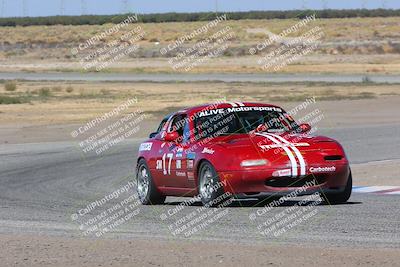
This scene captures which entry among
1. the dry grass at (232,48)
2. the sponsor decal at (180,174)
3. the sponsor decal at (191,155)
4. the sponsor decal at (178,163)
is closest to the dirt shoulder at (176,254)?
the sponsor decal at (191,155)

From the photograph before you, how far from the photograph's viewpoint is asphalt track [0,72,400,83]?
5700 centimetres

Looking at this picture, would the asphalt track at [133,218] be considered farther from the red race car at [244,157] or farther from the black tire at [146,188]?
the black tire at [146,188]

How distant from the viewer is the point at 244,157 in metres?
13.1

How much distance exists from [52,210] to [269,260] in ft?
18.8

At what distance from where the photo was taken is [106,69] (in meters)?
76.9

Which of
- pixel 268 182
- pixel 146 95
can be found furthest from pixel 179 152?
pixel 146 95

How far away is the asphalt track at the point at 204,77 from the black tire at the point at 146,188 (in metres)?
39.6

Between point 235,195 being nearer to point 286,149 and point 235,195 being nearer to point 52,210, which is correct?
point 286,149

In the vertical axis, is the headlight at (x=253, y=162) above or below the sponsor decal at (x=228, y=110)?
below

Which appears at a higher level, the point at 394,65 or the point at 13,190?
the point at 13,190

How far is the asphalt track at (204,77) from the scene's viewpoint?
5700 centimetres

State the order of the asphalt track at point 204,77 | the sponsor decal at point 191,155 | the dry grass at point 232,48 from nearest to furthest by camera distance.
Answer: the sponsor decal at point 191,155
the asphalt track at point 204,77
the dry grass at point 232,48

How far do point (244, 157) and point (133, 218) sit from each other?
154cm

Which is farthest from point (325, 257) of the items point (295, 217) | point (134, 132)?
point (134, 132)
